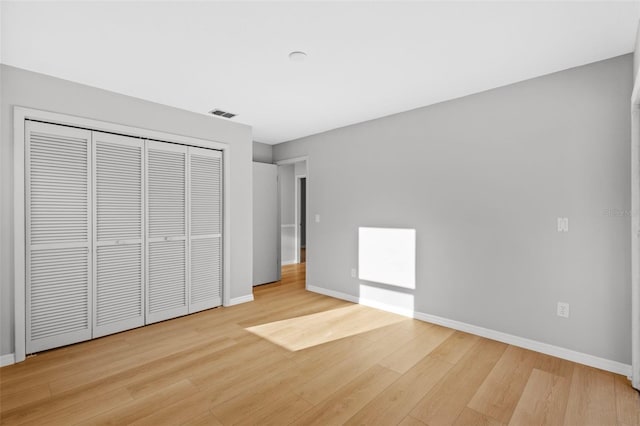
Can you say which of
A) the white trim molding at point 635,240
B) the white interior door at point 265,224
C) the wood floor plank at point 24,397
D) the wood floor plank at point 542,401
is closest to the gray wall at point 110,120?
the wood floor plank at point 24,397

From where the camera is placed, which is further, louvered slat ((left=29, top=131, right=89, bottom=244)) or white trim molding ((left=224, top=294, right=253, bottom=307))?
white trim molding ((left=224, top=294, right=253, bottom=307))

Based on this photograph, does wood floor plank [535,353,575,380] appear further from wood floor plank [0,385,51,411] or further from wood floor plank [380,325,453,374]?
wood floor plank [0,385,51,411]

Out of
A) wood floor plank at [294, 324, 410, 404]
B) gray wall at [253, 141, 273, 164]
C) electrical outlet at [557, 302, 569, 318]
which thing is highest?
gray wall at [253, 141, 273, 164]

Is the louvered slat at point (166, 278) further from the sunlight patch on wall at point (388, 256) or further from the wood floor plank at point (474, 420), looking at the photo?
the wood floor plank at point (474, 420)

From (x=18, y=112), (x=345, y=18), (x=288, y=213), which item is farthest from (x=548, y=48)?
(x=288, y=213)

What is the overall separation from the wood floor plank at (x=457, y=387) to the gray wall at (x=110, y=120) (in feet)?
9.47

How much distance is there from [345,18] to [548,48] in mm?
1646

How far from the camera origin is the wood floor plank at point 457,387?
6.34 ft

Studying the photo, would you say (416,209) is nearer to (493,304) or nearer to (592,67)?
(493,304)

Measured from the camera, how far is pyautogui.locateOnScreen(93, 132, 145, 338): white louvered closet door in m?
3.07

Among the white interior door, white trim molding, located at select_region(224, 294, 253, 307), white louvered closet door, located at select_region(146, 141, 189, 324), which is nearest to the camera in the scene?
white louvered closet door, located at select_region(146, 141, 189, 324)

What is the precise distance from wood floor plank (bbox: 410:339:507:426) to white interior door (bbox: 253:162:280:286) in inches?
136

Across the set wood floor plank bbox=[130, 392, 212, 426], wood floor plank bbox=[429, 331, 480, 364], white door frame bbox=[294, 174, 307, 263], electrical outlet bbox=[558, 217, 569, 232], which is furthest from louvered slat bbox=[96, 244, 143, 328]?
electrical outlet bbox=[558, 217, 569, 232]

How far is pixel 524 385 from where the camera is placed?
7.37 feet
